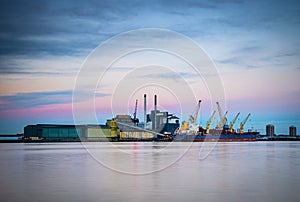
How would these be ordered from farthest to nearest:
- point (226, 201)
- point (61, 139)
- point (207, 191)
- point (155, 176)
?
point (61, 139)
point (155, 176)
point (207, 191)
point (226, 201)

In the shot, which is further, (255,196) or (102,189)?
(102,189)

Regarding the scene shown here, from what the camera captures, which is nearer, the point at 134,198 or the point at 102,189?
the point at 134,198

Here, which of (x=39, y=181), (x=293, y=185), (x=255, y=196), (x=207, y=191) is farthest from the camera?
(x=39, y=181)

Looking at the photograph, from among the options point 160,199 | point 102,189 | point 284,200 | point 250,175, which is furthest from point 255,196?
point 250,175

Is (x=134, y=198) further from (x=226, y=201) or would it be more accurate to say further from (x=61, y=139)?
(x=61, y=139)

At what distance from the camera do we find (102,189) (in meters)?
20.1

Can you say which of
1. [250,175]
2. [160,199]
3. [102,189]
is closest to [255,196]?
[160,199]

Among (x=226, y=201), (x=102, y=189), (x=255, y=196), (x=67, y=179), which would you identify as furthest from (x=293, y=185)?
(x=67, y=179)

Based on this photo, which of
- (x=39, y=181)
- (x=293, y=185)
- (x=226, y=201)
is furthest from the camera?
(x=39, y=181)

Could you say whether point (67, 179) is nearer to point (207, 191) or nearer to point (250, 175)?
point (207, 191)

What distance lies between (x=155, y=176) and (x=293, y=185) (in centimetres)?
853

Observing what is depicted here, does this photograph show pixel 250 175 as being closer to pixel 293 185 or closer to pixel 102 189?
pixel 293 185

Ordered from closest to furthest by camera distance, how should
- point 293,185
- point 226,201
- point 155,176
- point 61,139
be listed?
point 226,201, point 293,185, point 155,176, point 61,139

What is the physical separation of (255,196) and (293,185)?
4627 mm
